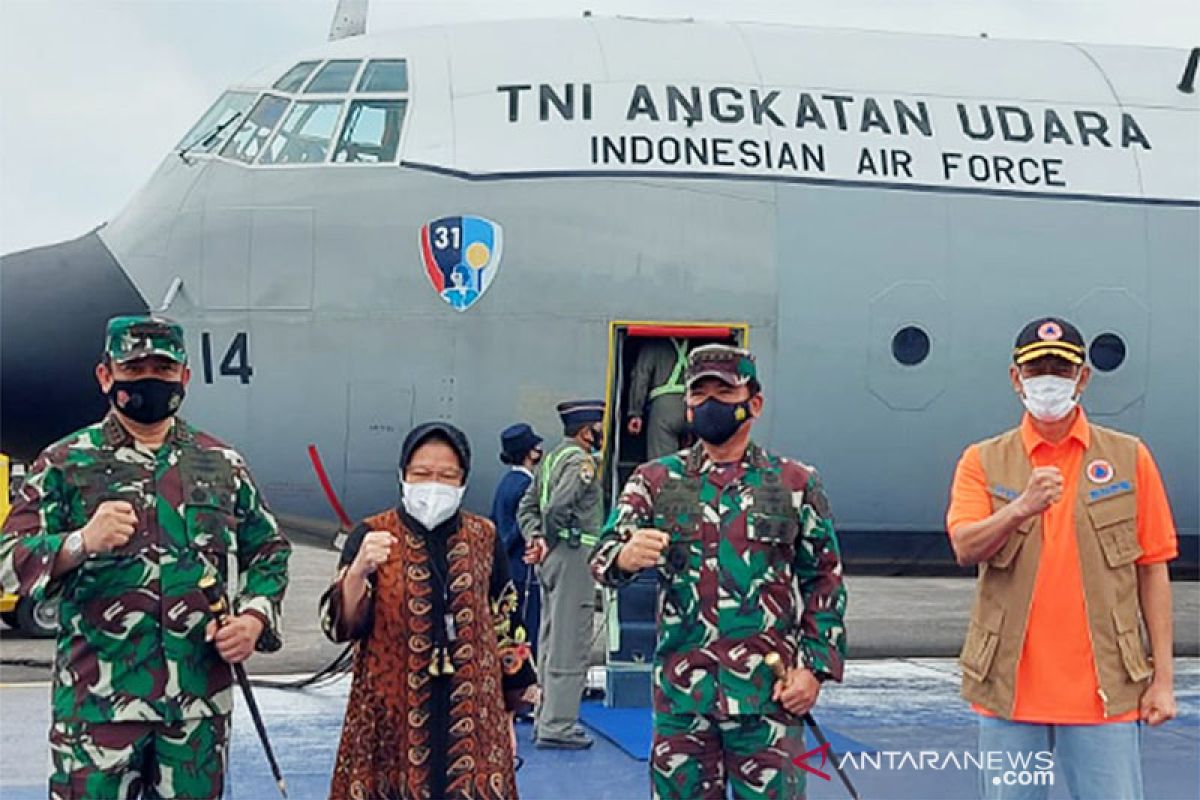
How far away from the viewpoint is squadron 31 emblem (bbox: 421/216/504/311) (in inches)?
305

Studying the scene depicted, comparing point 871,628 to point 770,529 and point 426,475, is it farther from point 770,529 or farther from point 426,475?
point 426,475

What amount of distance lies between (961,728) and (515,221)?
3.77 m

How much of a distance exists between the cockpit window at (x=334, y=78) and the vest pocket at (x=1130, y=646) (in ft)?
18.1

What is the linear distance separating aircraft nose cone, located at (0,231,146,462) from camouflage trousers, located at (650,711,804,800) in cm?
495

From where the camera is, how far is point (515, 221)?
780 centimetres

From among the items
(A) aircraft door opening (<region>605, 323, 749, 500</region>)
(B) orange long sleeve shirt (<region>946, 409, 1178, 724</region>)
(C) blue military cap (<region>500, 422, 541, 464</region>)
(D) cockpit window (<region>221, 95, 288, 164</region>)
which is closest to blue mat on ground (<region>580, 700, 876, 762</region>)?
(A) aircraft door opening (<region>605, 323, 749, 500</region>)

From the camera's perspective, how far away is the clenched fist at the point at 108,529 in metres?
3.60

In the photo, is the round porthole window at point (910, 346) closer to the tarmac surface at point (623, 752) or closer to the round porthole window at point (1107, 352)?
the round porthole window at point (1107, 352)

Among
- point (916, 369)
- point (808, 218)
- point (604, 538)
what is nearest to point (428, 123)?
point (808, 218)

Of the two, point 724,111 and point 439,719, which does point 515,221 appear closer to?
point 724,111

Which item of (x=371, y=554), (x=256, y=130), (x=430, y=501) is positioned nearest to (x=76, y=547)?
(x=371, y=554)

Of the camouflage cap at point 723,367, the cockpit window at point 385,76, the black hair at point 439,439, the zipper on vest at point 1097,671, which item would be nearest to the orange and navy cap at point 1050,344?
the zipper on vest at point 1097,671

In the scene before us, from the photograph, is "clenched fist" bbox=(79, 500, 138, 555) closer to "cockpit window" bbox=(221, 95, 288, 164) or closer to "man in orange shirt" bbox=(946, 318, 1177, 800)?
"man in orange shirt" bbox=(946, 318, 1177, 800)

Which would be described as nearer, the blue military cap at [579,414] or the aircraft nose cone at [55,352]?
the blue military cap at [579,414]
